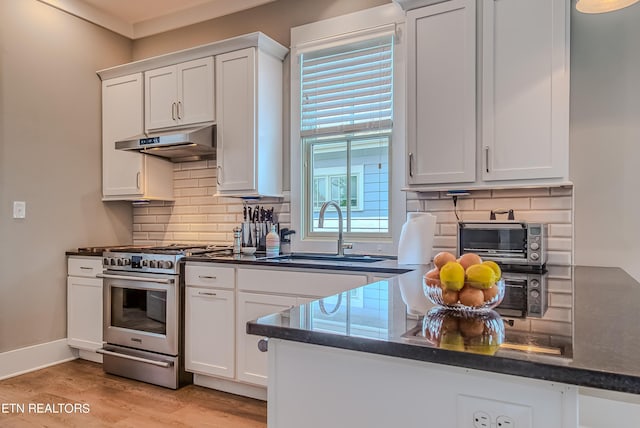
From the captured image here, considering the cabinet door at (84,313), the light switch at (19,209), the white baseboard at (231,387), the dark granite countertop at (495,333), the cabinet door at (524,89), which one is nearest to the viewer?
the dark granite countertop at (495,333)

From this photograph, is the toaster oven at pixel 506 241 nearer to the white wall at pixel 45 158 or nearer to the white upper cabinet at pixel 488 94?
the white upper cabinet at pixel 488 94

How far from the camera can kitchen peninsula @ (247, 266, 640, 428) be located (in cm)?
74

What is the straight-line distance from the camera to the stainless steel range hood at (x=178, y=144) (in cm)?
312

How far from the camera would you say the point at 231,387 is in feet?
9.50

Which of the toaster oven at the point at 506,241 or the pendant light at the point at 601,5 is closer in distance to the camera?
the pendant light at the point at 601,5

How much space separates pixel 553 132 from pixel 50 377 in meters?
3.73

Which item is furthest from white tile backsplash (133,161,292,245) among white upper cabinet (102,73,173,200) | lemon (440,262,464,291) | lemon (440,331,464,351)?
lemon (440,331,464,351)

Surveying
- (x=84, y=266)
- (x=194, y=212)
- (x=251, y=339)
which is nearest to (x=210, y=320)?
(x=251, y=339)

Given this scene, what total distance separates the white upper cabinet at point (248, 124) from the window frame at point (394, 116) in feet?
0.51

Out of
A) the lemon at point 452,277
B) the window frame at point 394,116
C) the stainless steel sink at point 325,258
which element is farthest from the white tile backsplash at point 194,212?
the lemon at point 452,277

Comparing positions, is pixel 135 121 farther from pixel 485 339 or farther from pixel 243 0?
pixel 485 339

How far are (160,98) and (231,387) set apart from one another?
2.37m

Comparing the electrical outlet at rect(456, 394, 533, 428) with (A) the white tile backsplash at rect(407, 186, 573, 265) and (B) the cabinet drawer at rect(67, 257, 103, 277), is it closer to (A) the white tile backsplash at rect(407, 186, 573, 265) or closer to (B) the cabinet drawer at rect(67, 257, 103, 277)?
(A) the white tile backsplash at rect(407, 186, 573, 265)

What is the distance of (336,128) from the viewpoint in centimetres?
317
